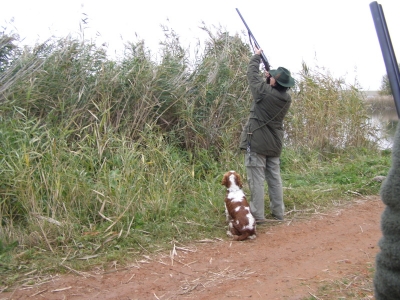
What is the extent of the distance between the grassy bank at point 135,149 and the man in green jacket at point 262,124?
2.04 feet

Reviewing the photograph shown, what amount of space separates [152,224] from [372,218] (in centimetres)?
313

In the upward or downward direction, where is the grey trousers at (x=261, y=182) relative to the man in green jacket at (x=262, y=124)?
downward

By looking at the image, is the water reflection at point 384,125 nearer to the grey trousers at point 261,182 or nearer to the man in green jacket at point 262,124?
the grey trousers at point 261,182

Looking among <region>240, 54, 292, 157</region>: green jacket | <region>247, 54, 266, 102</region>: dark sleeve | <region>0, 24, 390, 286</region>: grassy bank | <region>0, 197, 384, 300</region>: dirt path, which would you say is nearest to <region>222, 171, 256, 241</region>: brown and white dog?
<region>0, 197, 384, 300</region>: dirt path

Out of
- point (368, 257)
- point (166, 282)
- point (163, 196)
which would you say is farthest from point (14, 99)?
point (368, 257)

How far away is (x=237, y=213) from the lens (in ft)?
19.2

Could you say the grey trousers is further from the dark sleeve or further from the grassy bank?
the dark sleeve

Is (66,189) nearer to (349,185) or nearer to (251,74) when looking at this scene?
(251,74)

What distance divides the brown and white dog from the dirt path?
13 centimetres

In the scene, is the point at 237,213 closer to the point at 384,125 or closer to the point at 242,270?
the point at 242,270

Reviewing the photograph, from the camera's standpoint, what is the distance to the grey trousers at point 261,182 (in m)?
6.25

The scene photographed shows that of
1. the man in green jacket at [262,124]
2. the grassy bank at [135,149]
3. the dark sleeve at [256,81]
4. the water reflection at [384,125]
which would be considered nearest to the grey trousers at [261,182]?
the man in green jacket at [262,124]

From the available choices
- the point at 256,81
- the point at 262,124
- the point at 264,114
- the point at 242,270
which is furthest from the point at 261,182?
the point at 242,270

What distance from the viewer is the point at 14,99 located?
6.86 m
